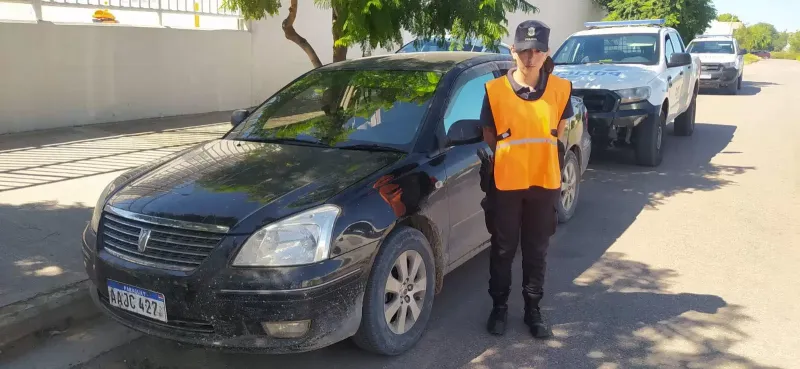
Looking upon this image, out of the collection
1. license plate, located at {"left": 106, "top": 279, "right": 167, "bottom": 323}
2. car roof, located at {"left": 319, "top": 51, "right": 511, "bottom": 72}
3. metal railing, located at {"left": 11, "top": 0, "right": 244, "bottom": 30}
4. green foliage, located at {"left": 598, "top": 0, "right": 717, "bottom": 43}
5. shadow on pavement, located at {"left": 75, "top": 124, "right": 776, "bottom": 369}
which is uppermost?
green foliage, located at {"left": 598, "top": 0, "right": 717, "bottom": 43}

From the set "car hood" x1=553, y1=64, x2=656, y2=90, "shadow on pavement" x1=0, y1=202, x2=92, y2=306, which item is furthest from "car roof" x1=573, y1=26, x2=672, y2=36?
"shadow on pavement" x1=0, y1=202, x2=92, y2=306

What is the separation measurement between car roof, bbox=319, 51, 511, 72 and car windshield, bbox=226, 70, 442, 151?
0.26ft

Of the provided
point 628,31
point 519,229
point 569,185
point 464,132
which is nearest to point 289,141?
point 464,132

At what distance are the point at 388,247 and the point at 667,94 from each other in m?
6.73

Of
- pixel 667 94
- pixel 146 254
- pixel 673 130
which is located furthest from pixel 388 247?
pixel 673 130

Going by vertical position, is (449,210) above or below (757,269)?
above

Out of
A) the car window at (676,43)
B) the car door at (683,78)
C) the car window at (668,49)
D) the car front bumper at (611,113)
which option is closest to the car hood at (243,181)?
the car front bumper at (611,113)

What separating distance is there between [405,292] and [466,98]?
5.14ft

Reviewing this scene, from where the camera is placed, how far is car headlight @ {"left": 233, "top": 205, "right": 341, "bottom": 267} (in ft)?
10.6

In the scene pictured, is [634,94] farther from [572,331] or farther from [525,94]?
[525,94]

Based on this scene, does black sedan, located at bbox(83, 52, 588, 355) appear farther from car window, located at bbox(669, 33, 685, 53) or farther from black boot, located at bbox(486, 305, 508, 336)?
car window, located at bbox(669, 33, 685, 53)

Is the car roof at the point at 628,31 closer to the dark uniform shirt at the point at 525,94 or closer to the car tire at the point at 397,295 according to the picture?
the dark uniform shirt at the point at 525,94

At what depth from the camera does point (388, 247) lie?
3.59 meters

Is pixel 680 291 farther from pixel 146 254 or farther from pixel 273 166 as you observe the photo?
pixel 146 254
